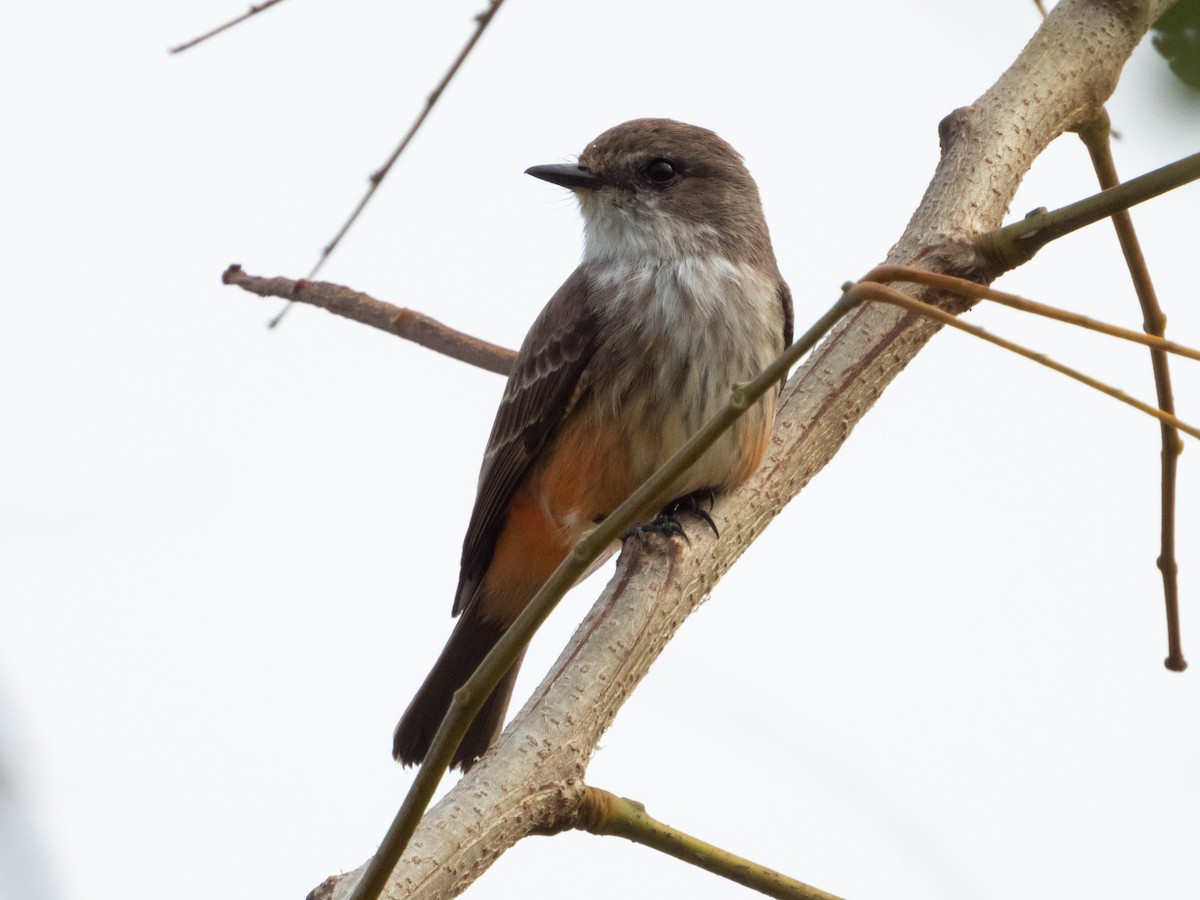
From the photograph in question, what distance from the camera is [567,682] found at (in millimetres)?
3408

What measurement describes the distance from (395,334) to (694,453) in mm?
3161

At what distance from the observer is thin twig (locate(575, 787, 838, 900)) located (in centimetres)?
288

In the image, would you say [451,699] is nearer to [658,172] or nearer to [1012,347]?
[658,172]

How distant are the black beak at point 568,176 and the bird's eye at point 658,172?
0.24m

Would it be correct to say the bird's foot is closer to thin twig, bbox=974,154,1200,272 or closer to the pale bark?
the pale bark

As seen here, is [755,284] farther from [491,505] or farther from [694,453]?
[694,453]

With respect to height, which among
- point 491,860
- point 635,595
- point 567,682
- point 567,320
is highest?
point 567,320

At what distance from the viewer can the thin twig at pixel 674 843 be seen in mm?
2883

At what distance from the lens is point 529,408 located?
5.94 meters

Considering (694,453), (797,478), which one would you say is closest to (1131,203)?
(694,453)

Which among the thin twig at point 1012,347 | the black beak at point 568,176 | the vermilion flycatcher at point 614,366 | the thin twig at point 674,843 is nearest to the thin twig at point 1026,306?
the thin twig at point 1012,347

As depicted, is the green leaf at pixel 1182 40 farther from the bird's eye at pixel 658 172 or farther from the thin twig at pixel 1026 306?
the bird's eye at pixel 658 172

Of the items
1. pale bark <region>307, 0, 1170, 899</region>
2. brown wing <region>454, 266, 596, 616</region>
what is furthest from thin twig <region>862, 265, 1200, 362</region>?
brown wing <region>454, 266, 596, 616</region>

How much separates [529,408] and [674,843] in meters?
3.18
